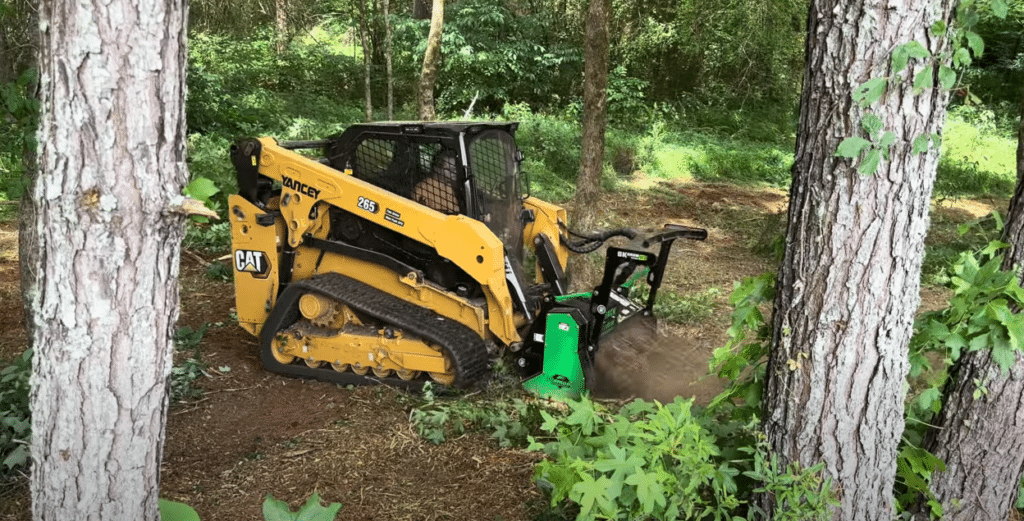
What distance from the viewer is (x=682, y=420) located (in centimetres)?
293

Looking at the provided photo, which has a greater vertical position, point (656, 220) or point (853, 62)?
point (853, 62)

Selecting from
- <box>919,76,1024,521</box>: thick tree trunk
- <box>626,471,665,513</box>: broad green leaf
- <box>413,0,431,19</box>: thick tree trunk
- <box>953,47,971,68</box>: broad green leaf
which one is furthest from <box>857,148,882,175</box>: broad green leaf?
<box>413,0,431,19</box>: thick tree trunk

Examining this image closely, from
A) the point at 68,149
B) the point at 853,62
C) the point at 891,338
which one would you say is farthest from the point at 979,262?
the point at 68,149

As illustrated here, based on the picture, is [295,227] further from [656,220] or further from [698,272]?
[656,220]

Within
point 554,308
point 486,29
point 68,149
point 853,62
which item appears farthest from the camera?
point 486,29

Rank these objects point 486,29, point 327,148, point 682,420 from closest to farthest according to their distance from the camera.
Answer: point 682,420 < point 327,148 < point 486,29

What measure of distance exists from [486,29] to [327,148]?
454 inches

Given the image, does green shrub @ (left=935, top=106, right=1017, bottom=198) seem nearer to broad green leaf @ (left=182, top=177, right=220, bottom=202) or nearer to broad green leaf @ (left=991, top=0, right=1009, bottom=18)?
broad green leaf @ (left=991, top=0, right=1009, bottom=18)

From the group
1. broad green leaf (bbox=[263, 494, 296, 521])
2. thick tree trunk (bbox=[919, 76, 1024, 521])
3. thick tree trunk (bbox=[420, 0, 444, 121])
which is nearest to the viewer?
broad green leaf (bbox=[263, 494, 296, 521])

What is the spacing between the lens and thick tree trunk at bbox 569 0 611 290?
838 cm

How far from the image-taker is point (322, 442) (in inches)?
189

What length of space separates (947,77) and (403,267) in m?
4.11

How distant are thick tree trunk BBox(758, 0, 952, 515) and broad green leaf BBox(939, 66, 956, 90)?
0.20 ft

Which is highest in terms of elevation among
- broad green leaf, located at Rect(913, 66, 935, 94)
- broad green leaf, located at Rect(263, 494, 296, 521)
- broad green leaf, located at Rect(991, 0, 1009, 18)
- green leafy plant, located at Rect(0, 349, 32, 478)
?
broad green leaf, located at Rect(991, 0, 1009, 18)
